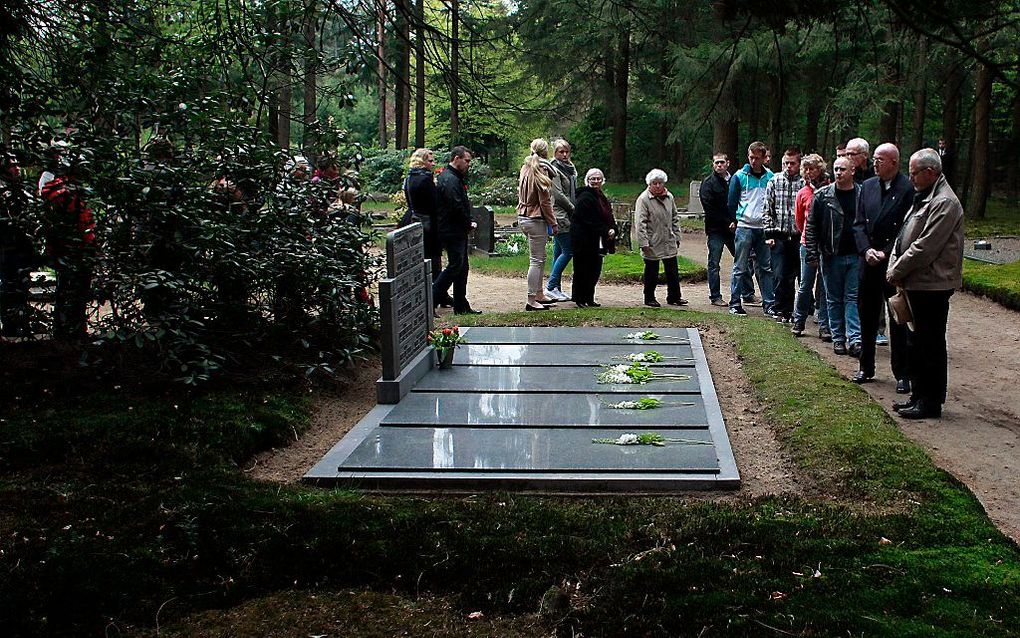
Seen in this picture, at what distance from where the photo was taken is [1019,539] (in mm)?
5789

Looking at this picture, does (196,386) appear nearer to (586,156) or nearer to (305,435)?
→ (305,435)

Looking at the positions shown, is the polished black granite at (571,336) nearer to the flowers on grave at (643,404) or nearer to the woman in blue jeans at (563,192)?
the woman in blue jeans at (563,192)

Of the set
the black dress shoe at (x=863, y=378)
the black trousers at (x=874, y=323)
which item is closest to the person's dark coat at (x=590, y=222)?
the black trousers at (x=874, y=323)

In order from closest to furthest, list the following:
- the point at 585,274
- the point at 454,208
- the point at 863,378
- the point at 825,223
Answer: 1. the point at 863,378
2. the point at 825,223
3. the point at 454,208
4. the point at 585,274

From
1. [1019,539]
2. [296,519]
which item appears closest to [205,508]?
[296,519]

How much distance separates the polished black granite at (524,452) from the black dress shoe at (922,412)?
2008 millimetres

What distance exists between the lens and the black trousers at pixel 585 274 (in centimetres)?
1303

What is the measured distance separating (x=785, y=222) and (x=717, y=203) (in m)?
1.43

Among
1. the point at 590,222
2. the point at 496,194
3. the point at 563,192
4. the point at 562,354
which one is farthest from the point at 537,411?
the point at 496,194

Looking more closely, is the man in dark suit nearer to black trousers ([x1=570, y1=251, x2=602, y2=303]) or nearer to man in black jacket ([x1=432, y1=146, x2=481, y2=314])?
black trousers ([x1=570, y1=251, x2=602, y2=303])

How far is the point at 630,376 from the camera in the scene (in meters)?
9.16

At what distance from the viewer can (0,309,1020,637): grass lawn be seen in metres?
4.67

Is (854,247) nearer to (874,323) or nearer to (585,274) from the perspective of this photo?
(874,323)

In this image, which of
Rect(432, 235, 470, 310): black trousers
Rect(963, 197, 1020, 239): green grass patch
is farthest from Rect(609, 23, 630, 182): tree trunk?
Rect(432, 235, 470, 310): black trousers
